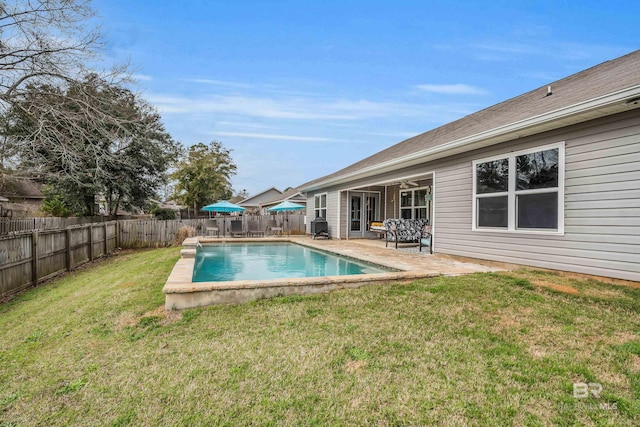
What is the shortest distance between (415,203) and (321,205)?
17.0 feet

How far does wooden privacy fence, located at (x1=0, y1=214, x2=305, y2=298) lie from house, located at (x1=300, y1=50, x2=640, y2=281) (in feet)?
30.0

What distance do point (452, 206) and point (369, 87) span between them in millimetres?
11269

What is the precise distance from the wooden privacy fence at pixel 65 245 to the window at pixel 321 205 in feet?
11.9

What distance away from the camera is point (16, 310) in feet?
18.9

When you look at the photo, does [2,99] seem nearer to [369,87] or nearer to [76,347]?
[76,347]

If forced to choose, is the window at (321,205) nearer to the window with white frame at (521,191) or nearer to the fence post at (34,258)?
the window with white frame at (521,191)

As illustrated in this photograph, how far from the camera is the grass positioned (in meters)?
2.20

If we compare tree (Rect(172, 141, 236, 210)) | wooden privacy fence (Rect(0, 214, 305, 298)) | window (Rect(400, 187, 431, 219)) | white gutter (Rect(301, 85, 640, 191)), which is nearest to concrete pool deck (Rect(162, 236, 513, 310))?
white gutter (Rect(301, 85, 640, 191))

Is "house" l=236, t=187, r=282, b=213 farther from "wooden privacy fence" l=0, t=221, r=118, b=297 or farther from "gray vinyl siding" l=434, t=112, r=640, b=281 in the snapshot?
"gray vinyl siding" l=434, t=112, r=640, b=281

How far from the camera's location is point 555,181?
5582 millimetres

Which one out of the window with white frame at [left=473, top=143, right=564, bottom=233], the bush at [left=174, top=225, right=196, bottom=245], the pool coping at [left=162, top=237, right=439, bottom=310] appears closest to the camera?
the pool coping at [left=162, top=237, right=439, bottom=310]

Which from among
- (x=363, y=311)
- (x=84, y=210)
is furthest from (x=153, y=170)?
(x=363, y=311)

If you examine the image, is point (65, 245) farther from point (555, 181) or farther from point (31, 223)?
point (555, 181)

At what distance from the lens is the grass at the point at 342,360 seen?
86.7 inches
